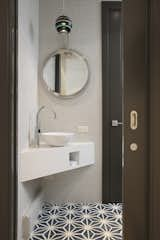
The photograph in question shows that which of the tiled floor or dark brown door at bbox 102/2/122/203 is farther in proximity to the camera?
dark brown door at bbox 102/2/122/203

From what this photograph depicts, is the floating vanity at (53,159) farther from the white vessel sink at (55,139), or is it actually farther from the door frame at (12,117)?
the door frame at (12,117)

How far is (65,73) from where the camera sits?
9.80 ft

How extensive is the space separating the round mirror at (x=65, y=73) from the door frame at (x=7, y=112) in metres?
1.74

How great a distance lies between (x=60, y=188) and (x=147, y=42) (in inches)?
92.9

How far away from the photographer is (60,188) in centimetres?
299

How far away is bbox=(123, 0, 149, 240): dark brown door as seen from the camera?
119 cm

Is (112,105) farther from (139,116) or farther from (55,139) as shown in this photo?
(139,116)

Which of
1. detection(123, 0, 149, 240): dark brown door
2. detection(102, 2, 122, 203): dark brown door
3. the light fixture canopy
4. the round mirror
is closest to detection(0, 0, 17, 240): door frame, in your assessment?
detection(123, 0, 149, 240): dark brown door

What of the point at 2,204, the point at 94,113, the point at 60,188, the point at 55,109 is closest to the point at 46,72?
the point at 55,109

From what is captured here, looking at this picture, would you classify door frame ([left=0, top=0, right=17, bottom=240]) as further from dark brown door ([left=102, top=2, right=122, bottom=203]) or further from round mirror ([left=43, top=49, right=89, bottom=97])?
dark brown door ([left=102, top=2, right=122, bottom=203])

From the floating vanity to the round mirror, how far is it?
77 centimetres

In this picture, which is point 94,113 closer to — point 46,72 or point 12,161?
point 46,72

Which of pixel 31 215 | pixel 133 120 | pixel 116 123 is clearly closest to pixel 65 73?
pixel 116 123

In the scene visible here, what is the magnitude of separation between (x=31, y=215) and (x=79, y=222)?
537 mm
